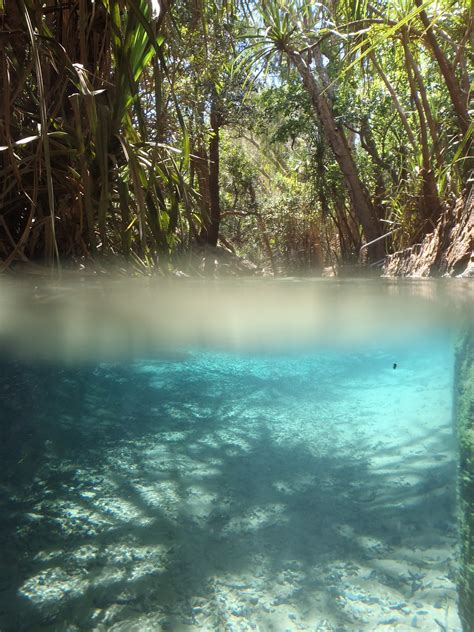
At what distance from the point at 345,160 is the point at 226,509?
7408 millimetres

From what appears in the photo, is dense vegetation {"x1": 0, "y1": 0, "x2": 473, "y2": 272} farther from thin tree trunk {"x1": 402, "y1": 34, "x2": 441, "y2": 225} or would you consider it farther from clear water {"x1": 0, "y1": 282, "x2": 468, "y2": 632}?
clear water {"x1": 0, "y1": 282, "x2": 468, "y2": 632}

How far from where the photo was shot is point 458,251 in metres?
3.86

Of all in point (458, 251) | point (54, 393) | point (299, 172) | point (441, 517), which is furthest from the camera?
point (299, 172)

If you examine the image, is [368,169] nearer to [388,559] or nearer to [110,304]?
[110,304]

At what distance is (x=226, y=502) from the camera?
60cm

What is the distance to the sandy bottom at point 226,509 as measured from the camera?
1.46 feet

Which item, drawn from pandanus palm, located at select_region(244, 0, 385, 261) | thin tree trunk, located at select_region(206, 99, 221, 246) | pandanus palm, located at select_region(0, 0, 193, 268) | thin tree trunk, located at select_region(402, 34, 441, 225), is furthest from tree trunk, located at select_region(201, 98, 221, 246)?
pandanus palm, located at select_region(0, 0, 193, 268)

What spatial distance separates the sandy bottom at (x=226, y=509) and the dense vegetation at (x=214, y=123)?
86 centimetres

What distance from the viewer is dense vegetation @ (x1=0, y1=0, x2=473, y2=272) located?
1908 millimetres

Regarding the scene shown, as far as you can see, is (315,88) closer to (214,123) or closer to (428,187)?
(214,123)

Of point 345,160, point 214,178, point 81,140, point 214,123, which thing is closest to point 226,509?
point 81,140

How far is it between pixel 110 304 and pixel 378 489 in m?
1.39

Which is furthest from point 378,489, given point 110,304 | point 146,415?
point 110,304

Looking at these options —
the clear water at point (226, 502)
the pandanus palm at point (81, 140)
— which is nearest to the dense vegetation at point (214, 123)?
the pandanus palm at point (81, 140)
